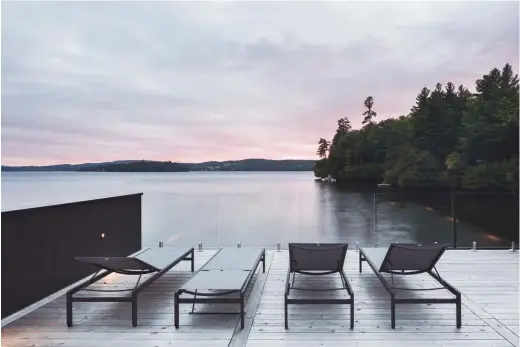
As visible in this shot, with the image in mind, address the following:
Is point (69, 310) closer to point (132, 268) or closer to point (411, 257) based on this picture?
point (132, 268)

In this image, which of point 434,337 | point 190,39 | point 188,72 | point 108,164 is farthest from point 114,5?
point 108,164

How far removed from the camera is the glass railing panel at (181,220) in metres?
7.62

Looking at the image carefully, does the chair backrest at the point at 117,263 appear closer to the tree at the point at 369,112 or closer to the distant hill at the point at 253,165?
the distant hill at the point at 253,165

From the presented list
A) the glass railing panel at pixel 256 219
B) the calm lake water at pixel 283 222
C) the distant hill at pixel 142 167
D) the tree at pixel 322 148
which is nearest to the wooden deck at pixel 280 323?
the calm lake water at pixel 283 222

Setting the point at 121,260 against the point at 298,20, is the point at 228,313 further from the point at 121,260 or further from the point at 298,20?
the point at 298,20

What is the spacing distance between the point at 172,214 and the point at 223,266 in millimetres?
7455

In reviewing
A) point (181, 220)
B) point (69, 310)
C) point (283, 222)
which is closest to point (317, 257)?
point (69, 310)

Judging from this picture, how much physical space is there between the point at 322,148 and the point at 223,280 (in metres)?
36.0

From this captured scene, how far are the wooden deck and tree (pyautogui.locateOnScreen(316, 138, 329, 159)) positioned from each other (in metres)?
33.7

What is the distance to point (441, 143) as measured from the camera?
31312 millimetres

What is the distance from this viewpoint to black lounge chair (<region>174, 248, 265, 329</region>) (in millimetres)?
3064

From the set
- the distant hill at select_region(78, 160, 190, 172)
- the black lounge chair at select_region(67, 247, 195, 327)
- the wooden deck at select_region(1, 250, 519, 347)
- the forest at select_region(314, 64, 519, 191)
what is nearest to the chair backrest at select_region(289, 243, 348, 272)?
the wooden deck at select_region(1, 250, 519, 347)

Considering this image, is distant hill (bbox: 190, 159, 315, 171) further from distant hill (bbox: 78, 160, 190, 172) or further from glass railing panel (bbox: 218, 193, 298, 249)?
glass railing panel (bbox: 218, 193, 298, 249)

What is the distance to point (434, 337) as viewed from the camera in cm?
284
